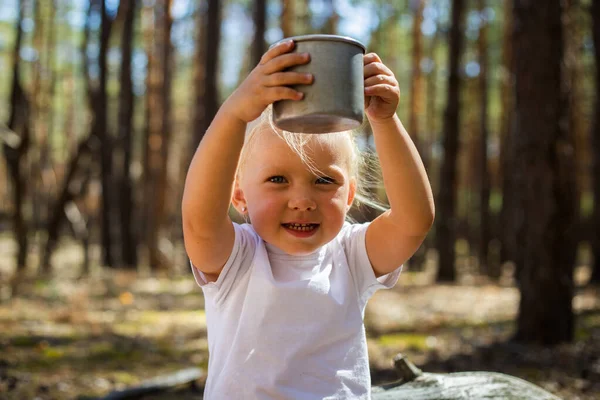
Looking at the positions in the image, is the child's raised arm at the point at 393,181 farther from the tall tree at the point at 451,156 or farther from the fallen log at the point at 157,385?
the tall tree at the point at 451,156

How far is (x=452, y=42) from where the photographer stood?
41.1ft

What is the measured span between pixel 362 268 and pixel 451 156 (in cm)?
1116

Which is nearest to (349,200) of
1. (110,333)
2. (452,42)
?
(110,333)

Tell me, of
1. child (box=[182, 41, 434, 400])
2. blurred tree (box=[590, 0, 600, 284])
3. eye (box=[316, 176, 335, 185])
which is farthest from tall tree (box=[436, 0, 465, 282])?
eye (box=[316, 176, 335, 185])

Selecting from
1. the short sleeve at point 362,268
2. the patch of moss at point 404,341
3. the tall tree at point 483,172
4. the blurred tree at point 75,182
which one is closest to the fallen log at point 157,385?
the patch of moss at point 404,341

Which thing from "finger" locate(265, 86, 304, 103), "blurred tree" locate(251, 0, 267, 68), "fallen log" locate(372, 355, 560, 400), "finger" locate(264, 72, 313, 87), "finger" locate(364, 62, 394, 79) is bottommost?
"fallen log" locate(372, 355, 560, 400)

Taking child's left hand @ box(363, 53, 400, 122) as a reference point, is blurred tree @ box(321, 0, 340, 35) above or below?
above

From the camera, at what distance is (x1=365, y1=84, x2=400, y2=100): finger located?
1.72 m

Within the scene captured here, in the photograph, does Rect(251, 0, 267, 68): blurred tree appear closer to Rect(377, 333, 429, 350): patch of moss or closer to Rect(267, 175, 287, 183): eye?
Rect(377, 333, 429, 350): patch of moss

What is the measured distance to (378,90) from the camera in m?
1.73

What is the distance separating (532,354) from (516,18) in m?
3.35

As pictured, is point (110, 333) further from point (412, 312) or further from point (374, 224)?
Answer: point (374, 224)

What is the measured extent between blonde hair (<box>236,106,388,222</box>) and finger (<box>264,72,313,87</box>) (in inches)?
5.0

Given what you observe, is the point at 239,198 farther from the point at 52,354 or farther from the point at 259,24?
the point at 259,24
